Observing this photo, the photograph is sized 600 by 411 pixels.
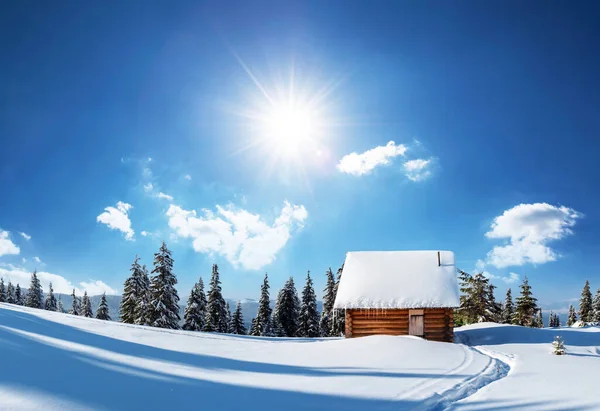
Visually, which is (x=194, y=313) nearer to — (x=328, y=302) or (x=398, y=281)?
(x=328, y=302)

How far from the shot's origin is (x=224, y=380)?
819 centimetres

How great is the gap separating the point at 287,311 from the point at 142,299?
1943 cm

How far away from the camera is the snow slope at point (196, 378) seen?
19.1 ft

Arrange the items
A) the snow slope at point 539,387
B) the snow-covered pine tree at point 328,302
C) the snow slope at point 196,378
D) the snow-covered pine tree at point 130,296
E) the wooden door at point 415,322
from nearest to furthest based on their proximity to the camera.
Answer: the snow slope at point 196,378 → the snow slope at point 539,387 → the wooden door at point 415,322 → the snow-covered pine tree at point 130,296 → the snow-covered pine tree at point 328,302

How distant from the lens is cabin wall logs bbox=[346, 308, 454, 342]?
2336cm

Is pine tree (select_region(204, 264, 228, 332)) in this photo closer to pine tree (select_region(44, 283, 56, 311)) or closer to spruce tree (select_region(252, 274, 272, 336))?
spruce tree (select_region(252, 274, 272, 336))

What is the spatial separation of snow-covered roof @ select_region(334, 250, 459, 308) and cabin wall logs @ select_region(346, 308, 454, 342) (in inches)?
26.0

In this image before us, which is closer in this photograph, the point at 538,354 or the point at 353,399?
the point at 353,399

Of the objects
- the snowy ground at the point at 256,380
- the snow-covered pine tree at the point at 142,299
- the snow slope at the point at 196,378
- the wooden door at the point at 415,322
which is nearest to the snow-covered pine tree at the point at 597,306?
the wooden door at the point at 415,322

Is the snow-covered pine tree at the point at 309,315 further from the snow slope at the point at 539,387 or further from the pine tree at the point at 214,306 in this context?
the snow slope at the point at 539,387

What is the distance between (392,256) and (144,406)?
25869 millimetres

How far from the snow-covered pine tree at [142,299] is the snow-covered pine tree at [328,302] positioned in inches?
864

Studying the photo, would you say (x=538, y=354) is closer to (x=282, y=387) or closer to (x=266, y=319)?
(x=282, y=387)

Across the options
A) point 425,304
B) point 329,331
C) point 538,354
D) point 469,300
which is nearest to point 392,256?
point 425,304
